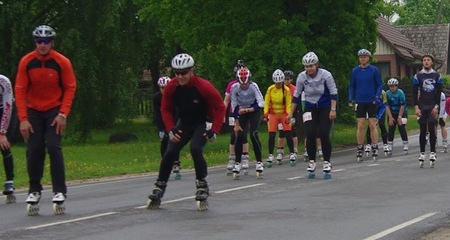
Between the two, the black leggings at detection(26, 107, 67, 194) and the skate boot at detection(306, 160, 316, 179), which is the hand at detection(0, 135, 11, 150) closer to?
the black leggings at detection(26, 107, 67, 194)

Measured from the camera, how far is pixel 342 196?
1465 centimetres

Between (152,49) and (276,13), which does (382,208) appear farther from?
(152,49)

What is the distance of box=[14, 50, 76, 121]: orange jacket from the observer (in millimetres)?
12562

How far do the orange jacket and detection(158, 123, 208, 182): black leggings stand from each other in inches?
51.7

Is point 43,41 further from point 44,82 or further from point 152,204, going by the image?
point 152,204

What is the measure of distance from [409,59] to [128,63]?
38.1 m

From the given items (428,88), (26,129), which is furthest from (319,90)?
(26,129)

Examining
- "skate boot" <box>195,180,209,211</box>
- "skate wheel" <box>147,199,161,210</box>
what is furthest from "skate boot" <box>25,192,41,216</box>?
"skate boot" <box>195,180,209,211</box>

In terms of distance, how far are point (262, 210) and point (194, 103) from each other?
4.79 feet

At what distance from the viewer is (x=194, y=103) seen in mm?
12961

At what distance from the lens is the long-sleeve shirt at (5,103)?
45.9 feet

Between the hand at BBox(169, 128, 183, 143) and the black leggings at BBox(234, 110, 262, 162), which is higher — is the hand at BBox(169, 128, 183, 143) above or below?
above

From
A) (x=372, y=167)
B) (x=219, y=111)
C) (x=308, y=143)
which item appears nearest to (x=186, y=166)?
(x=372, y=167)

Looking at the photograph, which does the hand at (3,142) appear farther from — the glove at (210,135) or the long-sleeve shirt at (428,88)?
the long-sleeve shirt at (428,88)
